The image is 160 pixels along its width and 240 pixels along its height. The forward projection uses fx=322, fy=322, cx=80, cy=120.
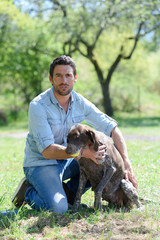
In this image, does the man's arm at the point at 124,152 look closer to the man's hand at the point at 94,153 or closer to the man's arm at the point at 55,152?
the man's hand at the point at 94,153

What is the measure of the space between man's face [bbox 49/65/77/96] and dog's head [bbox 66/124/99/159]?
35.1 inches

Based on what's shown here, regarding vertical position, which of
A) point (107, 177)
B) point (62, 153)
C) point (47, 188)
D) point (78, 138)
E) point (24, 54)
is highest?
point (24, 54)

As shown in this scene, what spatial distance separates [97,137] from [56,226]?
1154mm

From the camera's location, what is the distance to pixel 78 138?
3719 millimetres

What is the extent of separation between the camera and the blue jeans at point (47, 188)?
4.19 metres

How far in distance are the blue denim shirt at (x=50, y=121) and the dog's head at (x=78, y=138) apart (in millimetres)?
611

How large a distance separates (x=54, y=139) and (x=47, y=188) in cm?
72

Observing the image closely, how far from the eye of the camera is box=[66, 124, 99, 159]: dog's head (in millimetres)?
3699

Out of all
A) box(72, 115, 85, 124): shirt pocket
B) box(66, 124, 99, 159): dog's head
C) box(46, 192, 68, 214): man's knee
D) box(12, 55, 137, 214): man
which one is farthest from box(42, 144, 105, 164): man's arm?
box(72, 115, 85, 124): shirt pocket

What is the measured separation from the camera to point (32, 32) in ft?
69.8

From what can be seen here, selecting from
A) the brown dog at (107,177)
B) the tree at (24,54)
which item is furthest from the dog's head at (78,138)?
the tree at (24,54)

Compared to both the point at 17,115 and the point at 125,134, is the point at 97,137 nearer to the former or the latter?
the point at 125,134

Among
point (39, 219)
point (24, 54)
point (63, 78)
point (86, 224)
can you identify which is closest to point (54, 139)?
point (63, 78)

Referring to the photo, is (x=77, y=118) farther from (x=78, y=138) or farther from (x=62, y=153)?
(x=78, y=138)
